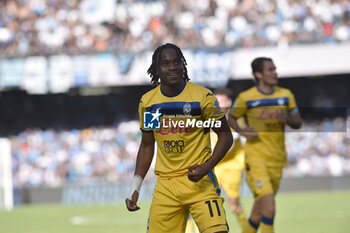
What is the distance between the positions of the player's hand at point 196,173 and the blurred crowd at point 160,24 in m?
17.9

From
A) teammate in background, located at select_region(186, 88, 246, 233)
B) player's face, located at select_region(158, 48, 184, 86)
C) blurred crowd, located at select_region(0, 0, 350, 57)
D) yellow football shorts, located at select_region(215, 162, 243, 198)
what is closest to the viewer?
player's face, located at select_region(158, 48, 184, 86)

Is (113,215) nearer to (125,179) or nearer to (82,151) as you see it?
(125,179)

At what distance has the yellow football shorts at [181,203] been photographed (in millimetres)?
5297

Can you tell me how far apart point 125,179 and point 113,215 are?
649 centimetres

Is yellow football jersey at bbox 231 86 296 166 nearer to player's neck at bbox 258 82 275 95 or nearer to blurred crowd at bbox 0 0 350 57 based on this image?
player's neck at bbox 258 82 275 95

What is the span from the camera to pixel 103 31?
24.3 metres

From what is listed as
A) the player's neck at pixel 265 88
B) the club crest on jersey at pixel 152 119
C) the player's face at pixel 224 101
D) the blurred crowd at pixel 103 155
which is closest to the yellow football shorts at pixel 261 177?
the player's neck at pixel 265 88

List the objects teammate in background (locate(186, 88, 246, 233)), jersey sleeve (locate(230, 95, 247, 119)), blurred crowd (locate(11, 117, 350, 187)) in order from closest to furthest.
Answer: jersey sleeve (locate(230, 95, 247, 119)) < teammate in background (locate(186, 88, 246, 233)) < blurred crowd (locate(11, 117, 350, 187))

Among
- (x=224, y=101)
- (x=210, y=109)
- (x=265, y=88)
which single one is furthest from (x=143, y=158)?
(x=224, y=101)

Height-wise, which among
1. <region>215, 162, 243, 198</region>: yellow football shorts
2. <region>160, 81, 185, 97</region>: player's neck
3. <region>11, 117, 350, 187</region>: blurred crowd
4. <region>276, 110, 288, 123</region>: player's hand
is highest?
<region>160, 81, 185, 97</region>: player's neck

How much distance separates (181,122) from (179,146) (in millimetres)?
209

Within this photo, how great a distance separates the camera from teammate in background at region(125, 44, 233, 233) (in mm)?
5238

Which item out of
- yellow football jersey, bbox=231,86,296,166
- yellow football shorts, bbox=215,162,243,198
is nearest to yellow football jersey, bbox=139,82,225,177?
yellow football jersey, bbox=231,86,296,166

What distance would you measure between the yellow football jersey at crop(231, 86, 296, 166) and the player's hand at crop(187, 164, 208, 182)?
318 cm
